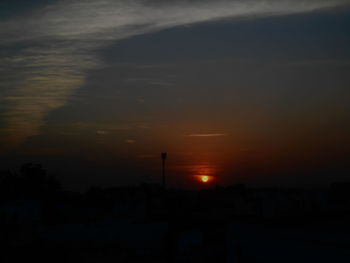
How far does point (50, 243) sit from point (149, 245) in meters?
4.01

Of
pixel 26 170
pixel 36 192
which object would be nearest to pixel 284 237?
pixel 36 192

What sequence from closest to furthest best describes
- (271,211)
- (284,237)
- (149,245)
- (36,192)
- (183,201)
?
(284,237) → (183,201) → (149,245) → (271,211) → (36,192)

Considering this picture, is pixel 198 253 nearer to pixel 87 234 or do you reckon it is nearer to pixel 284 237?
pixel 284 237

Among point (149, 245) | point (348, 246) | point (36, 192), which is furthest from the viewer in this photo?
point (36, 192)

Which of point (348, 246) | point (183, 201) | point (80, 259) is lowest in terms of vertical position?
point (80, 259)

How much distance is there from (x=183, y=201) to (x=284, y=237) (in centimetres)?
279

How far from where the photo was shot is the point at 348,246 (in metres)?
8.71

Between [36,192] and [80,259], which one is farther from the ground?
[36,192]

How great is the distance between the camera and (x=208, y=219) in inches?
411

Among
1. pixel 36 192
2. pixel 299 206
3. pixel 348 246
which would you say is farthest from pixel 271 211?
pixel 36 192

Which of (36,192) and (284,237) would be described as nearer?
(284,237)

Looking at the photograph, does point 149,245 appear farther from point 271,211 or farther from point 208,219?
point 271,211

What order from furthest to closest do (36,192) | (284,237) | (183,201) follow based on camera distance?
1. (36,192)
2. (183,201)
3. (284,237)

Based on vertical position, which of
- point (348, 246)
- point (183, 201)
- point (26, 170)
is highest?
point (26, 170)
